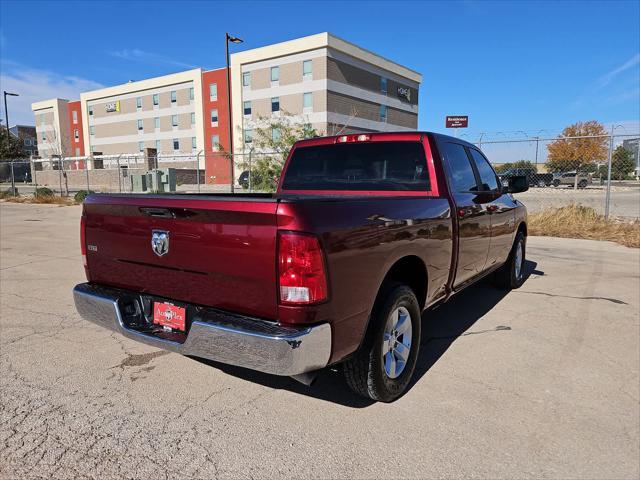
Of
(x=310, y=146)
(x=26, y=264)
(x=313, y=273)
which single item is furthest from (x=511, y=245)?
(x=26, y=264)

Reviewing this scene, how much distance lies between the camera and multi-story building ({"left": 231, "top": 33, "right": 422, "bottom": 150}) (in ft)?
144

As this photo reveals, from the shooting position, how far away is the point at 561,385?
3439 millimetres

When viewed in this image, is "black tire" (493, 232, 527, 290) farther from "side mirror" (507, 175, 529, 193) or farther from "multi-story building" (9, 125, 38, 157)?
"multi-story building" (9, 125, 38, 157)

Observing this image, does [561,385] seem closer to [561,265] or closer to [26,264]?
[561,265]

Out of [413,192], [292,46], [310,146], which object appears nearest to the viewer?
[413,192]

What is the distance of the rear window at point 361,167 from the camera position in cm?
406

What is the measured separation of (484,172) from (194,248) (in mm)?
3667

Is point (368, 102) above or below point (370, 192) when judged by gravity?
above

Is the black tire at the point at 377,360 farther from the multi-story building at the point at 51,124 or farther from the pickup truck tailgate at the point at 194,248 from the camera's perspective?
the multi-story building at the point at 51,124

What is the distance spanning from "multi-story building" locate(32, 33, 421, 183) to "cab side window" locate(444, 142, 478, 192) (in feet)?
110

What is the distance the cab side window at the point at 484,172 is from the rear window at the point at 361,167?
46.8 inches

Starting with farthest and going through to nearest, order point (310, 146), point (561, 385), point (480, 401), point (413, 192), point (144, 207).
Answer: point (310, 146) → point (413, 192) → point (561, 385) → point (480, 401) → point (144, 207)

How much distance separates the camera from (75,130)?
2714 inches

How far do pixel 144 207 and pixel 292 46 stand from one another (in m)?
46.0
